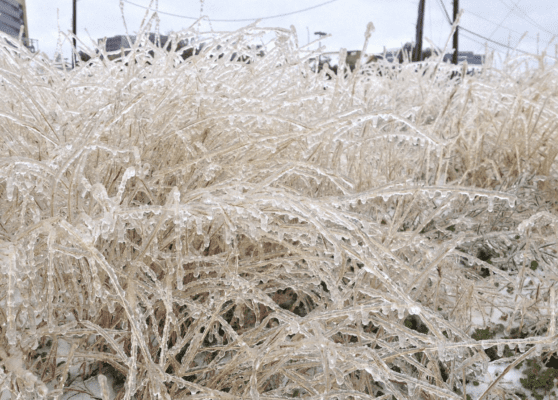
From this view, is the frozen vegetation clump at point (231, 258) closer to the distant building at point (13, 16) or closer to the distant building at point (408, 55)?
the distant building at point (408, 55)

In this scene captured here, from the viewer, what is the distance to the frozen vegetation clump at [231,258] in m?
0.65

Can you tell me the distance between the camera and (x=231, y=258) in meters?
0.95

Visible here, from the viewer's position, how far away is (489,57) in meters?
2.02

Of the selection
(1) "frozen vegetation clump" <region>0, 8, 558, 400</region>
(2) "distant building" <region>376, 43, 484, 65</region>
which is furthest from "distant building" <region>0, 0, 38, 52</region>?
(1) "frozen vegetation clump" <region>0, 8, 558, 400</region>

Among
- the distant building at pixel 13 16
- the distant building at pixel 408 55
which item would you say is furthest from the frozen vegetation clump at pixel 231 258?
the distant building at pixel 13 16

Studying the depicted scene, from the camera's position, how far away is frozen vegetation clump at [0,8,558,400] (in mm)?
651

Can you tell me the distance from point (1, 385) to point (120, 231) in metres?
0.24

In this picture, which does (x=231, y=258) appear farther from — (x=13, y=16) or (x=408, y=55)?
(x=13, y=16)

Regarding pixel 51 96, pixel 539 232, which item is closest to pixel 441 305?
pixel 539 232

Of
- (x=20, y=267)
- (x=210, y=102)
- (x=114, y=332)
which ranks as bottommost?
(x=114, y=332)

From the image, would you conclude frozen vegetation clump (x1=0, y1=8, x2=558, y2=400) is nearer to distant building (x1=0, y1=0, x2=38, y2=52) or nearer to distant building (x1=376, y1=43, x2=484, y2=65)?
distant building (x1=376, y1=43, x2=484, y2=65)

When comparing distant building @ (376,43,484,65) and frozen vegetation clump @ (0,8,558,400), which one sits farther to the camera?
distant building @ (376,43,484,65)

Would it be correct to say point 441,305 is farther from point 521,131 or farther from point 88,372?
point 521,131

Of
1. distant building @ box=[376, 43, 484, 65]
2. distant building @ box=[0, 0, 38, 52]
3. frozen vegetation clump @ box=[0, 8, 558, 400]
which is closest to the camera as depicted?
frozen vegetation clump @ box=[0, 8, 558, 400]
